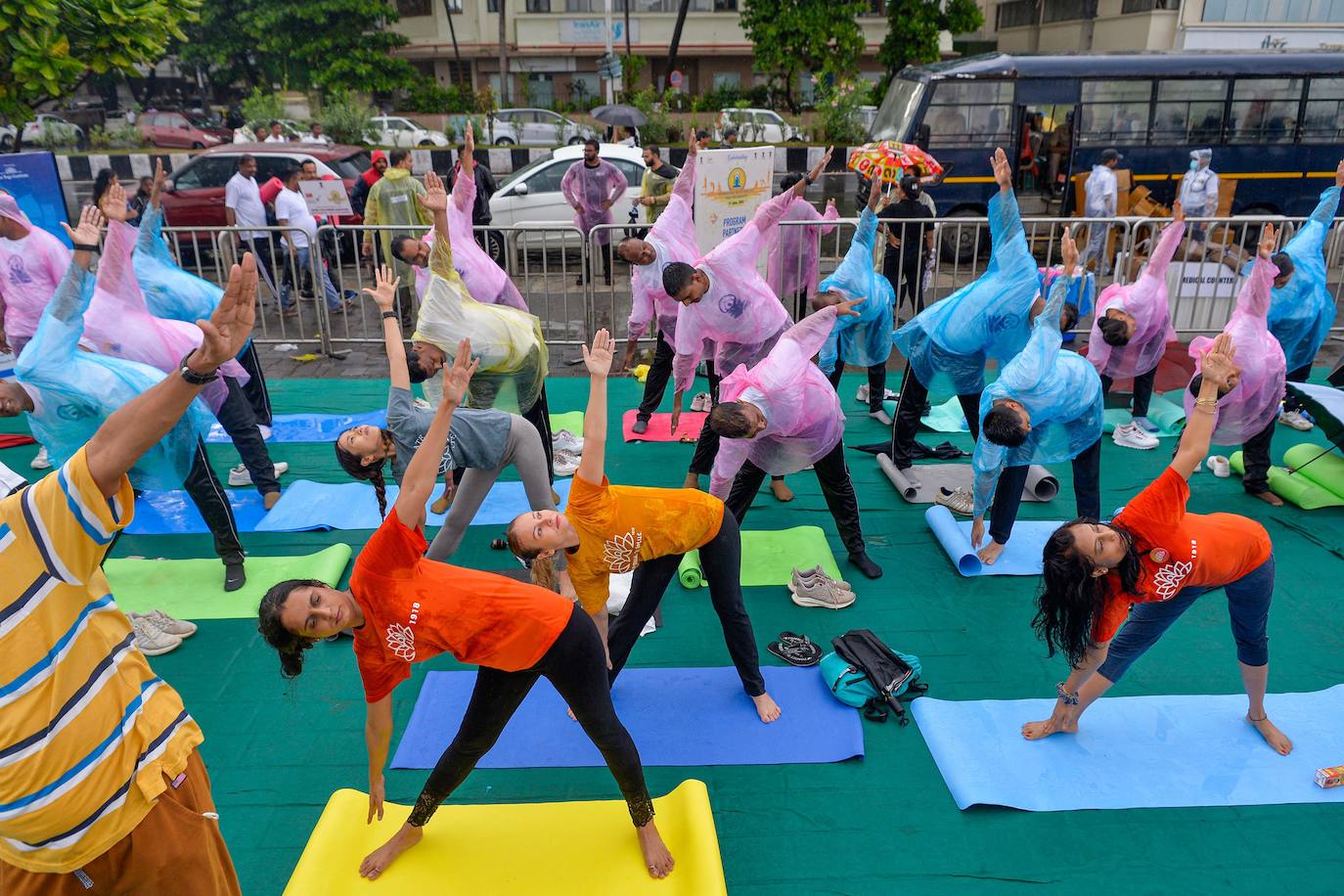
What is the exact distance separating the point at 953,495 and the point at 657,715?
2.88 m

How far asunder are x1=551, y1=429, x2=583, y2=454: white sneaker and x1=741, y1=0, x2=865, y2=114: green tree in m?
18.9

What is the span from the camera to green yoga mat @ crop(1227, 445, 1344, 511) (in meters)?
5.95

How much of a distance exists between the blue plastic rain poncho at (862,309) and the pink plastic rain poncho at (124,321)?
13.0 ft

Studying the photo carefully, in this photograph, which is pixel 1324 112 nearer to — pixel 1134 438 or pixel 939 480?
pixel 1134 438

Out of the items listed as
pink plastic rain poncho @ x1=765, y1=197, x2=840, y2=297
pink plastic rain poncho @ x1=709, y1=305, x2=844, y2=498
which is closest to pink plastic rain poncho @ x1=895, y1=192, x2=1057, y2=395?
pink plastic rain poncho @ x1=709, y1=305, x2=844, y2=498

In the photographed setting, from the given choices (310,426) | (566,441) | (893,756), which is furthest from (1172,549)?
(310,426)

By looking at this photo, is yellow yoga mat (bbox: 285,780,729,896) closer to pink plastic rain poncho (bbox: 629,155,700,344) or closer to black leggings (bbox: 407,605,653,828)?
black leggings (bbox: 407,605,653,828)

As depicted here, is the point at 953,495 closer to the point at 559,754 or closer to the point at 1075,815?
the point at 1075,815

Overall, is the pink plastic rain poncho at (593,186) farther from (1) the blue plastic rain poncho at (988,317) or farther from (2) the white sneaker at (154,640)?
(2) the white sneaker at (154,640)

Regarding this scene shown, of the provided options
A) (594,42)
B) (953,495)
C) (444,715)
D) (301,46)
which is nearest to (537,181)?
(953,495)

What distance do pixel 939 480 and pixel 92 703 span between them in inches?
211

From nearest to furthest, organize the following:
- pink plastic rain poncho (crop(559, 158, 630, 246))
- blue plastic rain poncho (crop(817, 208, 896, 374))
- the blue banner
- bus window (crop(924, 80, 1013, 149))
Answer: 1. blue plastic rain poncho (crop(817, 208, 896, 374))
2. the blue banner
3. pink plastic rain poncho (crop(559, 158, 630, 246))
4. bus window (crop(924, 80, 1013, 149))

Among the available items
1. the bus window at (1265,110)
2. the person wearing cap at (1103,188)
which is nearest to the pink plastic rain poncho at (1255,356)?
the person wearing cap at (1103,188)

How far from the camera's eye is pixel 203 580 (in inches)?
210
